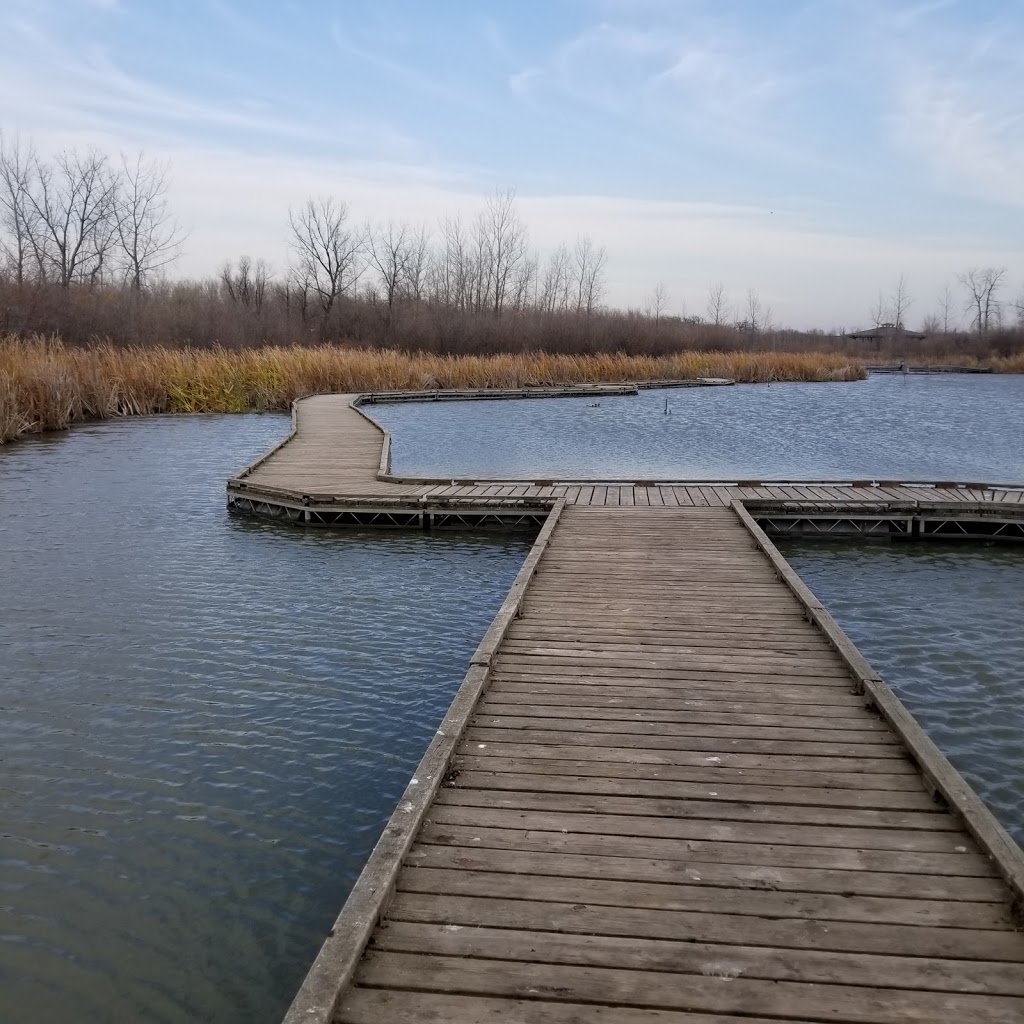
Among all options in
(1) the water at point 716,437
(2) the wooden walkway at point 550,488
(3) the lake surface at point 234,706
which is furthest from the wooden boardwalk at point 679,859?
(1) the water at point 716,437

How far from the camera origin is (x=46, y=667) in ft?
18.5

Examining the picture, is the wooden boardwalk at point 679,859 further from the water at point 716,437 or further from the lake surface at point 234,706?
the water at point 716,437

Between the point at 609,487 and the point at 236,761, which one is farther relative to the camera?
the point at 609,487

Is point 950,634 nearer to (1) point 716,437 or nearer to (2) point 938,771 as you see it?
(2) point 938,771

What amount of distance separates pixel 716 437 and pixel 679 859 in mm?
14915

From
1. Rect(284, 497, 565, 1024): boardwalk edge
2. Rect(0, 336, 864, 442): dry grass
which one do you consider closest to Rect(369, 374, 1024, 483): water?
Rect(0, 336, 864, 442): dry grass

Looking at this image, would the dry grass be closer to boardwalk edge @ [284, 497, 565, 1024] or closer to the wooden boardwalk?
boardwalk edge @ [284, 497, 565, 1024]

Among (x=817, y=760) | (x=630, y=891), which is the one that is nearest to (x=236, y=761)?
(x=630, y=891)

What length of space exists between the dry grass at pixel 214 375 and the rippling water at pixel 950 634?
13.5 meters

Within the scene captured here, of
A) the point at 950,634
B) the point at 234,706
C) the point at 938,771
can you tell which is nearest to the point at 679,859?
the point at 938,771

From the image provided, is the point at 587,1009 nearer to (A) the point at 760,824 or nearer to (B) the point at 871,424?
(A) the point at 760,824

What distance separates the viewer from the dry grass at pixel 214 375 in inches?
656

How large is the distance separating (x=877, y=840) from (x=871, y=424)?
719 inches

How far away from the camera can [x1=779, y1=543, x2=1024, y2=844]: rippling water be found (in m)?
4.48
